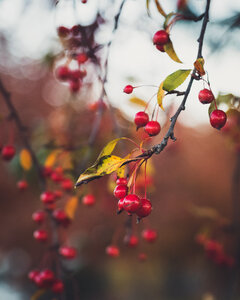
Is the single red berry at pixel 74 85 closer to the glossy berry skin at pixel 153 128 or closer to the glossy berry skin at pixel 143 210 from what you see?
the glossy berry skin at pixel 153 128

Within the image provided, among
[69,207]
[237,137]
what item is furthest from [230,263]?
[69,207]

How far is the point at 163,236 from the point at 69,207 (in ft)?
14.2

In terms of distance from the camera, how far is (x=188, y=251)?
16.8ft

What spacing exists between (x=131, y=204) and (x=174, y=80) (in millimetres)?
326

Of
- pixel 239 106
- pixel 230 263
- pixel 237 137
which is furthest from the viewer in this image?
pixel 230 263

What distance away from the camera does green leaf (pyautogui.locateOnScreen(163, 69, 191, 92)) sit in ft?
2.21

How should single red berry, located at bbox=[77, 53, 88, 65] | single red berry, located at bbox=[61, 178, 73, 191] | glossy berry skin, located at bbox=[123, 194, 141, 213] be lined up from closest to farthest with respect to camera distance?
glossy berry skin, located at bbox=[123, 194, 141, 213]
single red berry, located at bbox=[77, 53, 88, 65]
single red berry, located at bbox=[61, 178, 73, 191]

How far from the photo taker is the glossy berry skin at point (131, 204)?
0.64m

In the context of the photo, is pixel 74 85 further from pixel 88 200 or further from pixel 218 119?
pixel 218 119

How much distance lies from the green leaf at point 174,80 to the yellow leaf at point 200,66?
1.2 inches

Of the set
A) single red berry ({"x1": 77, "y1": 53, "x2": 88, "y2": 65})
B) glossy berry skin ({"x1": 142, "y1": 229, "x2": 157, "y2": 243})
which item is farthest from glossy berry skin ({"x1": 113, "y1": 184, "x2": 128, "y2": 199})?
glossy berry skin ({"x1": 142, "y1": 229, "x2": 157, "y2": 243})

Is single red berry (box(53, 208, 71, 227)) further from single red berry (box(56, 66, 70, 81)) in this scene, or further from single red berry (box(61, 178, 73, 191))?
single red berry (box(56, 66, 70, 81))

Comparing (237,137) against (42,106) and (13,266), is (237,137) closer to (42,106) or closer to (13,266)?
(42,106)

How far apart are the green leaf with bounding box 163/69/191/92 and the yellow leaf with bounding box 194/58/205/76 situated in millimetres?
30
